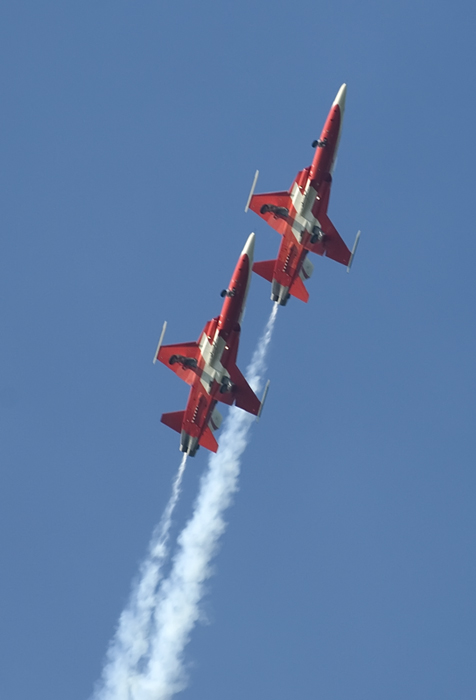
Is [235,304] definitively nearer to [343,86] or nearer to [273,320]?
[273,320]

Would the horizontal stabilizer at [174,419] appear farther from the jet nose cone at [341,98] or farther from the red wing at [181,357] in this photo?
the jet nose cone at [341,98]

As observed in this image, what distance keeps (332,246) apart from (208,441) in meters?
18.1

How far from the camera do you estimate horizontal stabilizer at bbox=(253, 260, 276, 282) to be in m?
105

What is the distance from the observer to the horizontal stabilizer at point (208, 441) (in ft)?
324

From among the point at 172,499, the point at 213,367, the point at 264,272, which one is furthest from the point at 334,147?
the point at 172,499

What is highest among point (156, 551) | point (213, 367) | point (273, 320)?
point (273, 320)

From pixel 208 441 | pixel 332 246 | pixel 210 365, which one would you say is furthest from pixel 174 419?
pixel 332 246

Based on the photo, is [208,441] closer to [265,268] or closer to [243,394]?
[243,394]

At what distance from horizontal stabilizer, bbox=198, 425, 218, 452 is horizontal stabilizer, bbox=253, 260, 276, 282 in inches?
511

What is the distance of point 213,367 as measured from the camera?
98.3 metres

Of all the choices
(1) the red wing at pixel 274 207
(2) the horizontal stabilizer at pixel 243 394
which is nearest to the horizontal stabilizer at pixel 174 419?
(2) the horizontal stabilizer at pixel 243 394

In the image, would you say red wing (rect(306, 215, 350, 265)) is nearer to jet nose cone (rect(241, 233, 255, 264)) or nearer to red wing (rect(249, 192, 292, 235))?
red wing (rect(249, 192, 292, 235))

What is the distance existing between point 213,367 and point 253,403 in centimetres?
443

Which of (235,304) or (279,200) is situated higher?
(279,200)
